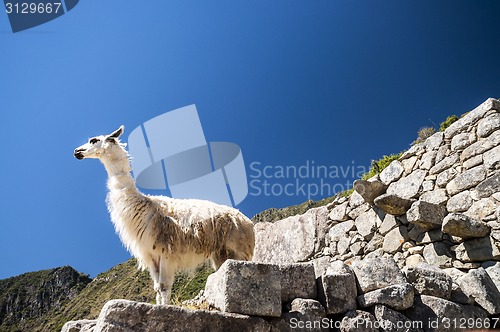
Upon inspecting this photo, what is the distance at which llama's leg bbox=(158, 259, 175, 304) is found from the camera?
4.69 m

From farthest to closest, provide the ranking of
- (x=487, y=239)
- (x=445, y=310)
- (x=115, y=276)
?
(x=115, y=276)
(x=487, y=239)
(x=445, y=310)

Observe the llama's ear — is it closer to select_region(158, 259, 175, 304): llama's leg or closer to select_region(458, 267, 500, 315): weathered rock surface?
select_region(158, 259, 175, 304): llama's leg

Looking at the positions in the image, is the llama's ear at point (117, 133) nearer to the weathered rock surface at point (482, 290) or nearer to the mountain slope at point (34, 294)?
the weathered rock surface at point (482, 290)

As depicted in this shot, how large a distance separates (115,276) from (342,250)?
3850 centimetres

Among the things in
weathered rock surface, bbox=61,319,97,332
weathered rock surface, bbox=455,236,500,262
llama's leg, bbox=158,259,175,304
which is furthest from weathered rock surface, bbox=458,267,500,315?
weathered rock surface, bbox=61,319,97,332

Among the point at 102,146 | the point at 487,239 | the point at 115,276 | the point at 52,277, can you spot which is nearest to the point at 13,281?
the point at 52,277

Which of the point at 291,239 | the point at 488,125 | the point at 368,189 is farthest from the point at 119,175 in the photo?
the point at 488,125

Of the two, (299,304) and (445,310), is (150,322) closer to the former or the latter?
(299,304)

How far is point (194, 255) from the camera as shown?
17.0ft

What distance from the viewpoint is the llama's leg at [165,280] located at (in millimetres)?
4691

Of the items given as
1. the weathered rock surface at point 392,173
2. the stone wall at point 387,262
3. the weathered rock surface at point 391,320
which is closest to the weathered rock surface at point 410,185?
the stone wall at point 387,262

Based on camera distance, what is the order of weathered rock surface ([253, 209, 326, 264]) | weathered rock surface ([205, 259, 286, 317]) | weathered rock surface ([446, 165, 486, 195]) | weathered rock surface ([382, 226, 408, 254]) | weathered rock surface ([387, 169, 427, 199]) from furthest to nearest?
1. weathered rock surface ([253, 209, 326, 264])
2. weathered rock surface ([387, 169, 427, 199])
3. weathered rock surface ([382, 226, 408, 254])
4. weathered rock surface ([446, 165, 486, 195])
5. weathered rock surface ([205, 259, 286, 317])

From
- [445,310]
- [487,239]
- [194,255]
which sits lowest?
[445,310]

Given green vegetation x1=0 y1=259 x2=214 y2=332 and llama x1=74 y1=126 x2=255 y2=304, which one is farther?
green vegetation x1=0 y1=259 x2=214 y2=332
